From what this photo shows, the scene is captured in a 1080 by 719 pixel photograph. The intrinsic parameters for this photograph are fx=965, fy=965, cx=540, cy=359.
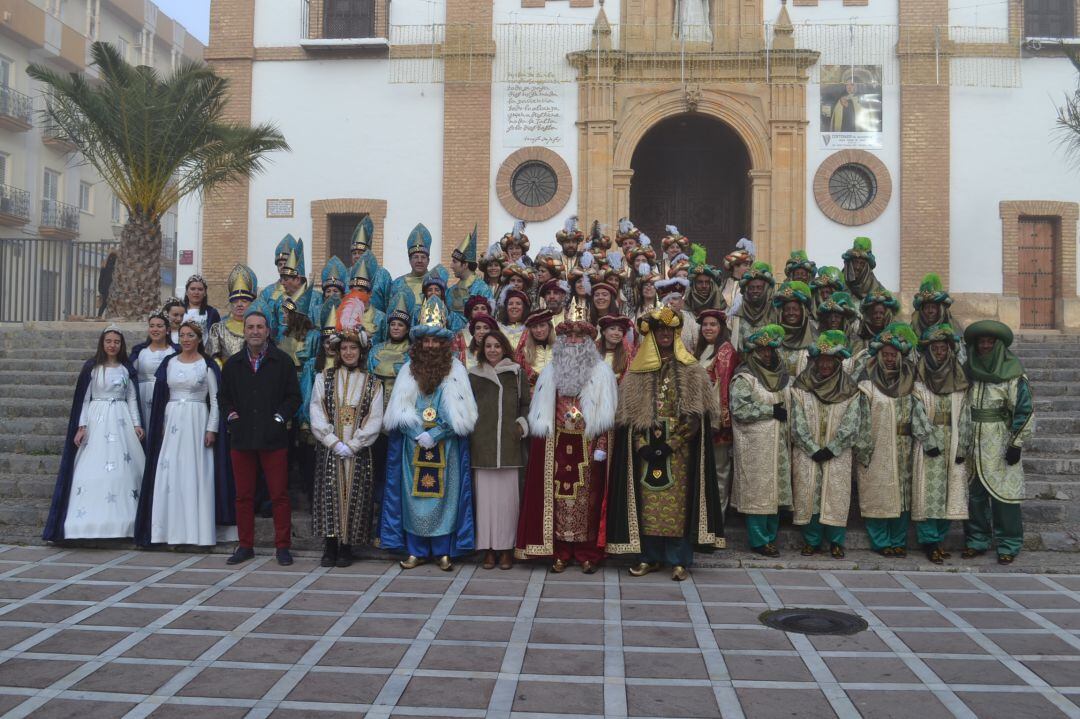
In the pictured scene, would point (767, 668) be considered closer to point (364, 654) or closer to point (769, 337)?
point (364, 654)

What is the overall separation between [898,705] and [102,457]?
5883mm

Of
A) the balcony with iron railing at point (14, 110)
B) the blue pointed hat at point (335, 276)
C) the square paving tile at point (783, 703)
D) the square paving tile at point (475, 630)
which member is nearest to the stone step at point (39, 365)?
the blue pointed hat at point (335, 276)

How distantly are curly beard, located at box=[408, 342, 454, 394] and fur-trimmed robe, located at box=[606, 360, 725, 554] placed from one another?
4.21 feet

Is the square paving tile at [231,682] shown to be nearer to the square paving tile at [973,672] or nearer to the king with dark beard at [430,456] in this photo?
the king with dark beard at [430,456]

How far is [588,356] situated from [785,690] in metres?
2.86

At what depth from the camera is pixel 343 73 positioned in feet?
55.9

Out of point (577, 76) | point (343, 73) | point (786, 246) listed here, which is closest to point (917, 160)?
point (786, 246)

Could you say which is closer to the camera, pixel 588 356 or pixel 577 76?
pixel 588 356

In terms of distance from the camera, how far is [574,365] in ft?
21.9

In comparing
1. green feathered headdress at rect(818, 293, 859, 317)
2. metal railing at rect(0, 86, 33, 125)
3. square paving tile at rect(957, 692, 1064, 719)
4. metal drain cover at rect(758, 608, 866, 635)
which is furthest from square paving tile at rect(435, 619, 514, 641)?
metal railing at rect(0, 86, 33, 125)

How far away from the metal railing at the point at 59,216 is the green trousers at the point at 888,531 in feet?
96.3

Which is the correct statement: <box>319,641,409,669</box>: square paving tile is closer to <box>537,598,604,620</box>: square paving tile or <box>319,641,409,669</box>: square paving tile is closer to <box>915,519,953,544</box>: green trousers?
<box>537,598,604,620</box>: square paving tile

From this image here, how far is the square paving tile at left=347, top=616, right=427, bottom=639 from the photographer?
205 inches

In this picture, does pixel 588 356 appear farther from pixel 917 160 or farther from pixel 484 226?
pixel 917 160
